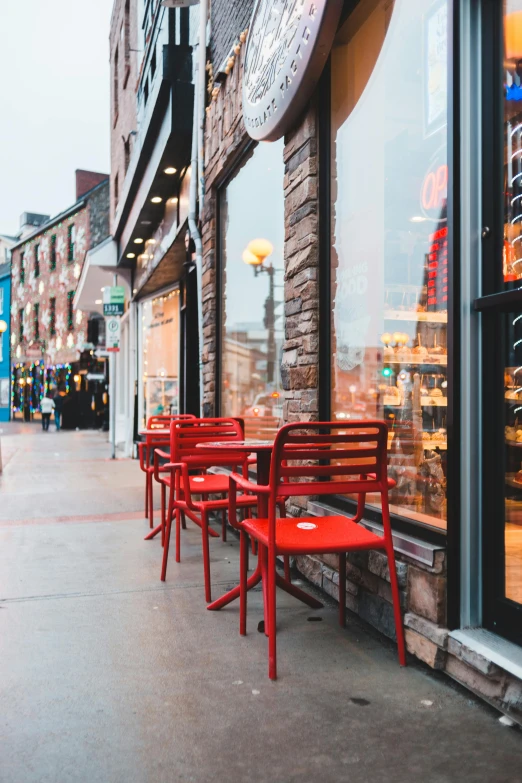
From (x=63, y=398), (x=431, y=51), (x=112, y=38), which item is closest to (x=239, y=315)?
(x=431, y=51)

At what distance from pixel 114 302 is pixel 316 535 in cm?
1239

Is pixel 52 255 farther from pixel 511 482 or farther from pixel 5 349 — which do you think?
pixel 511 482

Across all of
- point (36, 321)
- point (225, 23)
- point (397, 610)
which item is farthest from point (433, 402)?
point (36, 321)

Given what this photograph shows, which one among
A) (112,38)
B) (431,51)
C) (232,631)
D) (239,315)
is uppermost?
(112,38)

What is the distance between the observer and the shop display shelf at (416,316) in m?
3.46

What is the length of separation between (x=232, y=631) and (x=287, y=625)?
0.30 meters

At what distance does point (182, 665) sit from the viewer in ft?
10.2

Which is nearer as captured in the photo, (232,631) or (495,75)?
(495,75)

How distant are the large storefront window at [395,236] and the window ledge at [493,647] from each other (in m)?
0.56

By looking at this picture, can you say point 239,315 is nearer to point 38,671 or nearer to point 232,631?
point 232,631

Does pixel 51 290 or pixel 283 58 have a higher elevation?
pixel 51 290

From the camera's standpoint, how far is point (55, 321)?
34.4 m

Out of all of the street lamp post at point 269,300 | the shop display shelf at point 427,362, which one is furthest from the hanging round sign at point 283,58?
the shop display shelf at point 427,362

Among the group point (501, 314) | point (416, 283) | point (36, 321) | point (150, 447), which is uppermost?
point (36, 321)
